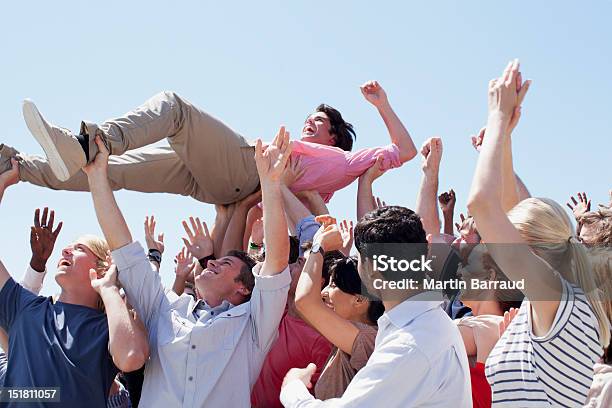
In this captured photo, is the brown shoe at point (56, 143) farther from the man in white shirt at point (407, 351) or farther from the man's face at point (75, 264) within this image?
the man in white shirt at point (407, 351)

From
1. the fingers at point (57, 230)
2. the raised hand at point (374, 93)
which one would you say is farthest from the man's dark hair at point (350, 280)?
the raised hand at point (374, 93)

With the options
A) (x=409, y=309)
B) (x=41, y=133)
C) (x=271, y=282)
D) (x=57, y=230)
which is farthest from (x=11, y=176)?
(x=409, y=309)

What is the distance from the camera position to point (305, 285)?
3.91 m

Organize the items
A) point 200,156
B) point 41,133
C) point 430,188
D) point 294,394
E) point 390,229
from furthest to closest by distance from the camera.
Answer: point 430,188 < point 200,156 < point 41,133 < point 294,394 < point 390,229

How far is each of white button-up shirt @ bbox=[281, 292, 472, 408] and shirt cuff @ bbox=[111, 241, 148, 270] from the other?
1.83 meters

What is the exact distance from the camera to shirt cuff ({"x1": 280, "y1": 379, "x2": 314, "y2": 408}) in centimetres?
333

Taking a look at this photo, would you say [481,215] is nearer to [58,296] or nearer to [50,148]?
[50,148]

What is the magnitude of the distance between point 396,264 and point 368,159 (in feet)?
9.50

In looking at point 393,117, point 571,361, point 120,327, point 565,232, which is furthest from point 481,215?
point 393,117

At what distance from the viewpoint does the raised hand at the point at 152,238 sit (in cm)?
554

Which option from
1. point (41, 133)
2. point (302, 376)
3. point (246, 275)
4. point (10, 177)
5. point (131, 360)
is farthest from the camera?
point (10, 177)

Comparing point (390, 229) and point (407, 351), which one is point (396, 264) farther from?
point (407, 351)

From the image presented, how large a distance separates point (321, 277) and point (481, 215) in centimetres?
139

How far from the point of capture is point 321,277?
13.3 feet
